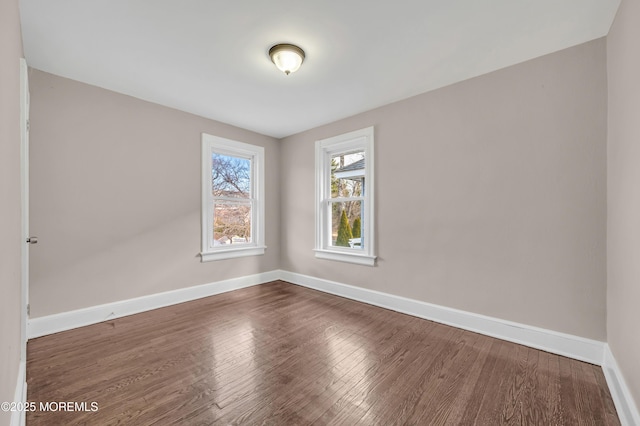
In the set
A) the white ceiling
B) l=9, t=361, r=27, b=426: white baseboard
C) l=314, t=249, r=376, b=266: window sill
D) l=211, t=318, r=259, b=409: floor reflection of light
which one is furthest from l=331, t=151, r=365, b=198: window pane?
l=9, t=361, r=27, b=426: white baseboard

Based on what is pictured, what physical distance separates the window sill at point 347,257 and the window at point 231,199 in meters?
1.04

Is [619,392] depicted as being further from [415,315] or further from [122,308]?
[122,308]

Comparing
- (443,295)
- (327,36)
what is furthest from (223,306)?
(327,36)

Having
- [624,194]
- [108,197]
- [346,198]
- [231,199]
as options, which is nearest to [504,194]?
[624,194]

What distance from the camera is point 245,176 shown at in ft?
14.3

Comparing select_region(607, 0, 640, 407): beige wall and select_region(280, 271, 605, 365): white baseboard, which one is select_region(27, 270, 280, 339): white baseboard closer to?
select_region(280, 271, 605, 365): white baseboard

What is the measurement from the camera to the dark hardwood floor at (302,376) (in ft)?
5.09

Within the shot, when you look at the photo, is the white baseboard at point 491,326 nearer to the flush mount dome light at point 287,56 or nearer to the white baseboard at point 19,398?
the flush mount dome light at point 287,56

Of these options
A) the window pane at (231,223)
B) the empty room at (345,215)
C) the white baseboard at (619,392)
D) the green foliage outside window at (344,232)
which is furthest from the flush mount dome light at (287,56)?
the white baseboard at (619,392)

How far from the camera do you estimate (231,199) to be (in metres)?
4.08

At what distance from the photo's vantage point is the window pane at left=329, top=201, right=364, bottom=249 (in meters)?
3.80

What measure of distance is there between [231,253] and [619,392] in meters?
3.97

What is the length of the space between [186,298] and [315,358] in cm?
219

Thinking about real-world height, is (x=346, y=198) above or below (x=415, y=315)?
above
